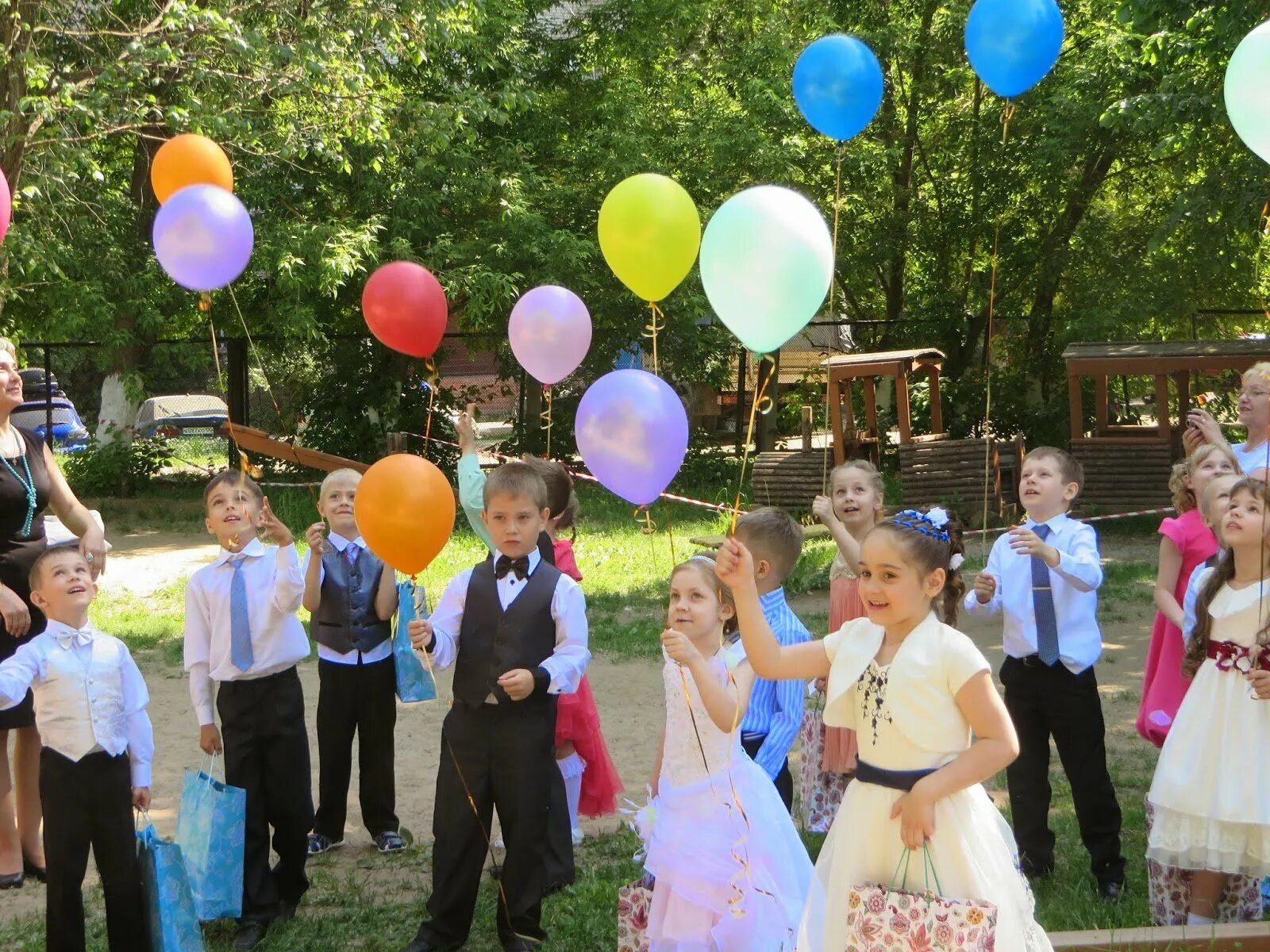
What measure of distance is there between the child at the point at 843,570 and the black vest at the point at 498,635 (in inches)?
39.1

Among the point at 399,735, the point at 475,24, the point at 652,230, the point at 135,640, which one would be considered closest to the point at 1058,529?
the point at 652,230

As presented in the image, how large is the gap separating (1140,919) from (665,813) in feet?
5.23

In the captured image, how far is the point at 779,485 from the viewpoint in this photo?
13930 millimetres

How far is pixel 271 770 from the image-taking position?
176 inches

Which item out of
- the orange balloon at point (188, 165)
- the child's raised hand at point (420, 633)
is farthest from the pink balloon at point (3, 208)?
the child's raised hand at point (420, 633)

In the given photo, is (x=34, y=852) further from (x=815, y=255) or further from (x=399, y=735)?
(x=815, y=255)

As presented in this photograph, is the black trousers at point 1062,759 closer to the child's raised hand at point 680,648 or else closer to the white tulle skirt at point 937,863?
the white tulle skirt at point 937,863

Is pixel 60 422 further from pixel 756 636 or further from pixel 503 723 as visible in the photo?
pixel 756 636

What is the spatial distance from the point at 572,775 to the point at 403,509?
61.4 inches


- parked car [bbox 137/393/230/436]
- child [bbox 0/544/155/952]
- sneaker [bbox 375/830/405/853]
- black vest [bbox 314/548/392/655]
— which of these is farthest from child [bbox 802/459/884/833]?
parked car [bbox 137/393/230/436]

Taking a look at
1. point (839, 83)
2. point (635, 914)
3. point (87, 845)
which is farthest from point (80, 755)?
point (839, 83)

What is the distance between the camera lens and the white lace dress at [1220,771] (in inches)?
144

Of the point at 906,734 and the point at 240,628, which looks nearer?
the point at 906,734

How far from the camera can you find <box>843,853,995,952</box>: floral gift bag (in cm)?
280
